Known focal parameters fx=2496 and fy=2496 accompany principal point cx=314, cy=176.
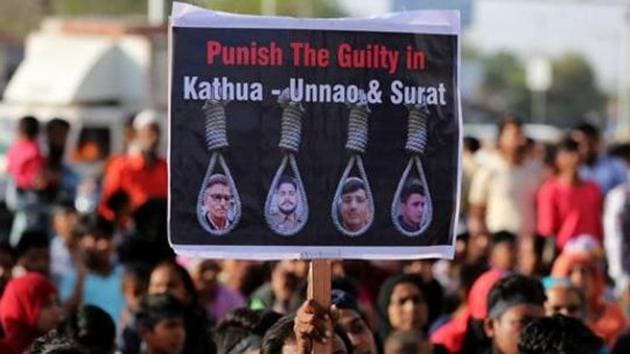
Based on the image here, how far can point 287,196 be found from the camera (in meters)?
7.42

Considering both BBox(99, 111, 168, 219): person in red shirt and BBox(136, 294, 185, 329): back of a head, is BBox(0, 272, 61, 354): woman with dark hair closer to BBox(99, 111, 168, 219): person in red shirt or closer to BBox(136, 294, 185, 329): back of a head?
BBox(136, 294, 185, 329): back of a head

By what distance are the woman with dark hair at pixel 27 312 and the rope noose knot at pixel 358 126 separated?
11.1ft

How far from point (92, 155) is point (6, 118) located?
1.68m

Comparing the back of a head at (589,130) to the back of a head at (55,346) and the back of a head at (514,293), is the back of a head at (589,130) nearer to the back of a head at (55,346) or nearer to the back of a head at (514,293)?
the back of a head at (514,293)

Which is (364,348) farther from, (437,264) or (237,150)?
(437,264)

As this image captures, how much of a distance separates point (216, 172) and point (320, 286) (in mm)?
465

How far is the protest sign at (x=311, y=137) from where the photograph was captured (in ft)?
24.2

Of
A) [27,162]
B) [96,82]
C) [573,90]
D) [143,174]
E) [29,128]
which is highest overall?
[573,90]

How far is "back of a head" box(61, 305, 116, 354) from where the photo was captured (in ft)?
32.1

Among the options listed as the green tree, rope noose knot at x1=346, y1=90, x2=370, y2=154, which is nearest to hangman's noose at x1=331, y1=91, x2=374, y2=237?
rope noose knot at x1=346, y1=90, x2=370, y2=154

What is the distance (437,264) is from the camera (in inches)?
648

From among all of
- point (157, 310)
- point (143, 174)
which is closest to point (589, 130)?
point (143, 174)

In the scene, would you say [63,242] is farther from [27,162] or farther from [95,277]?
[27,162]

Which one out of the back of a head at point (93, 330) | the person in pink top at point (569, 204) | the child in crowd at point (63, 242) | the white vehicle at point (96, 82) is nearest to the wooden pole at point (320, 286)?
the back of a head at point (93, 330)
